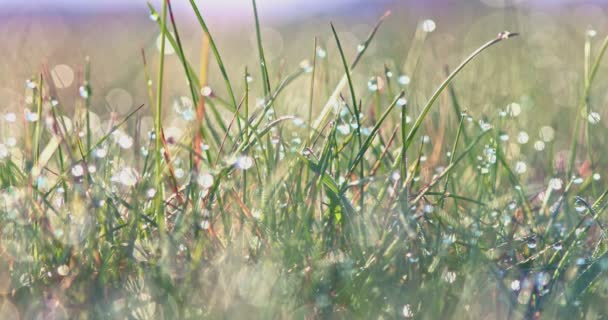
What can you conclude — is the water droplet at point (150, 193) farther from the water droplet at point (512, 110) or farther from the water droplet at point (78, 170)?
the water droplet at point (512, 110)

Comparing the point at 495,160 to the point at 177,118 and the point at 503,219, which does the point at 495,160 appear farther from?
the point at 177,118

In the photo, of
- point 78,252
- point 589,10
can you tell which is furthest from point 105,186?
point 589,10

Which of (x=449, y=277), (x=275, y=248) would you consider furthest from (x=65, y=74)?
(x=449, y=277)

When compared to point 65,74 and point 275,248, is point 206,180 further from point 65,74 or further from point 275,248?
point 65,74

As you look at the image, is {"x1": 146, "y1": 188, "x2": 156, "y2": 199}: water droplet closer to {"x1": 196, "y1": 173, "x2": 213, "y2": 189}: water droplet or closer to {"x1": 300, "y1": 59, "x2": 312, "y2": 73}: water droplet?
{"x1": 196, "y1": 173, "x2": 213, "y2": 189}: water droplet

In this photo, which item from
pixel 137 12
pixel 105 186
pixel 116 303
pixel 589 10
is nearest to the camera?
pixel 116 303

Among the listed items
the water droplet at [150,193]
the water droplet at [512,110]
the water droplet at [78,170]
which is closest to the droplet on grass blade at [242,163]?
the water droplet at [150,193]

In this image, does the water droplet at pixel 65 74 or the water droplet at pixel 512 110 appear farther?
the water droplet at pixel 65 74

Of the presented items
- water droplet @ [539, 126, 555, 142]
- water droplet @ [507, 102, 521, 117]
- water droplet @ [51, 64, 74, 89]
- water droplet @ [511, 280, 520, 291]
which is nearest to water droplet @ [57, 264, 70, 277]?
water droplet @ [511, 280, 520, 291]

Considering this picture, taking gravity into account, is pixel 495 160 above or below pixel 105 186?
below
